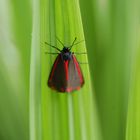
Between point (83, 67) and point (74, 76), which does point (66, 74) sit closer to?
point (74, 76)

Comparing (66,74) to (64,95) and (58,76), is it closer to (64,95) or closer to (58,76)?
(58,76)

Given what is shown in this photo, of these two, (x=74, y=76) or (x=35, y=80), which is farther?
(x=74, y=76)

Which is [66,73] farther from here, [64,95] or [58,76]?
[64,95]

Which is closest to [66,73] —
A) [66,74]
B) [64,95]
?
→ [66,74]

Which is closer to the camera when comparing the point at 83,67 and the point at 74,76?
the point at 83,67

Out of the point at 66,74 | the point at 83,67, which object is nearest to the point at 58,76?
the point at 66,74
